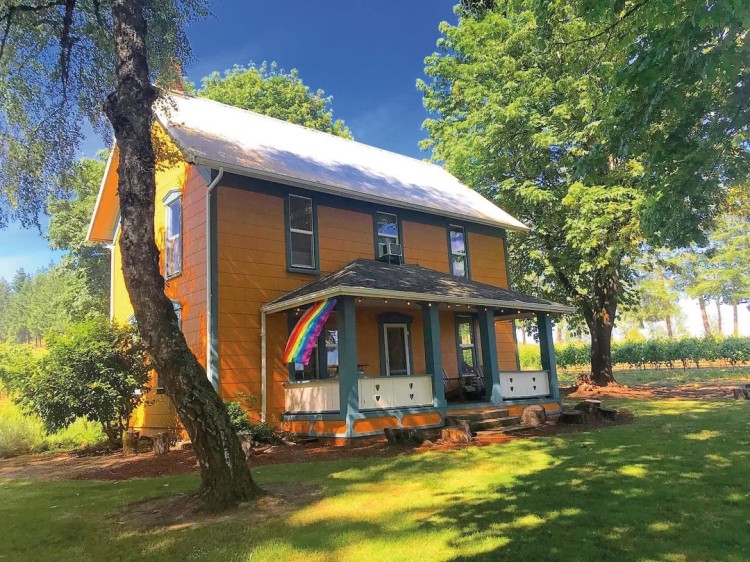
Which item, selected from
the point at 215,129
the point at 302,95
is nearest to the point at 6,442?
the point at 215,129

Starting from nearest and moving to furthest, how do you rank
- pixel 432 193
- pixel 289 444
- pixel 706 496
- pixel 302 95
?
pixel 706 496 < pixel 289 444 < pixel 432 193 < pixel 302 95

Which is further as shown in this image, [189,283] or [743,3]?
[189,283]

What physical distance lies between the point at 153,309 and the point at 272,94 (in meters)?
31.2

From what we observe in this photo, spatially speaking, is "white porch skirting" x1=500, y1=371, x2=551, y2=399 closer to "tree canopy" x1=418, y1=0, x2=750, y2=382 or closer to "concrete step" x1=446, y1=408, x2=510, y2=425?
"concrete step" x1=446, y1=408, x2=510, y2=425

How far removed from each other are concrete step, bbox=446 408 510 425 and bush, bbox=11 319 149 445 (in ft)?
23.8

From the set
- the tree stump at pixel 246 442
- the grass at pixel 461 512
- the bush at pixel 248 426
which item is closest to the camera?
the grass at pixel 461 512

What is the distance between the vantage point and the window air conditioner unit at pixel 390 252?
1458cm

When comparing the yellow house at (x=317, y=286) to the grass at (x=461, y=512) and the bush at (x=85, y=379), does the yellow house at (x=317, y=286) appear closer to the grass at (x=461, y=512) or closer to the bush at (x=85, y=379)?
the bush at (x=85, y=379)

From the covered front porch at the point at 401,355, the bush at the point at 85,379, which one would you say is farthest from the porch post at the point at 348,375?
the bush at the point at 85,379

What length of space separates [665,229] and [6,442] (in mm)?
15124

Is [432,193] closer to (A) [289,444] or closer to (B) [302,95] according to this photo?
(A) [289,444]

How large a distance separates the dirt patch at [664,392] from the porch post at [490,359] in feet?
25.4

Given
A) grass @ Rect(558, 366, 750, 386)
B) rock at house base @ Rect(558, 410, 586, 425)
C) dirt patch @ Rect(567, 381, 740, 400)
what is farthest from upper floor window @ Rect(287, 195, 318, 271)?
grass @ Rect(558, 366, 750, 386)

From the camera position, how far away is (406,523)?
5.12 meters
